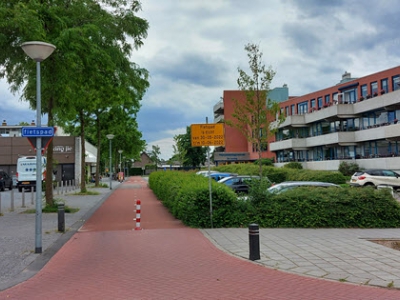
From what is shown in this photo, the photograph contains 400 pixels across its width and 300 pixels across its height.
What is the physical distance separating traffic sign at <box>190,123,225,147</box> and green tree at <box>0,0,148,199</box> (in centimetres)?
446

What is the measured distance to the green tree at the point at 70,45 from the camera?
1277 cm

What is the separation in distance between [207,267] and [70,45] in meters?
9.08

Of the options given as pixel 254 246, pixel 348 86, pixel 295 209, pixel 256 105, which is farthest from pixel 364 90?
pixel 254 246

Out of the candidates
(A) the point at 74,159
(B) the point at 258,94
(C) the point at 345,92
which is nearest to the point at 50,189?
(B) the point at 258,94

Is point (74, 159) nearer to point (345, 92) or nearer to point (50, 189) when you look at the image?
point (50, 189)

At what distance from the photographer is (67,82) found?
45.9 ft

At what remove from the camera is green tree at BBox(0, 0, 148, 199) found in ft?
41.9

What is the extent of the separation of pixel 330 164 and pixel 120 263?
130ft

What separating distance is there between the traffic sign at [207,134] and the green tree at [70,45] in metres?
4.46

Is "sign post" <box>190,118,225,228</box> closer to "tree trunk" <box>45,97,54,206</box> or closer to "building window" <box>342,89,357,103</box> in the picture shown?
"tree trunk" <box>45,97,54,206</box>

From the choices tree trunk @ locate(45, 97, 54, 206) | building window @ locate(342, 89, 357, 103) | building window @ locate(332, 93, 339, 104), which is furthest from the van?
building window @ locate(342, 89, 357, 103)

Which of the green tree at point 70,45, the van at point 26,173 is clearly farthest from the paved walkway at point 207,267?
the van at point 26,173

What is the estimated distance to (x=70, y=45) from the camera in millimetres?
12891

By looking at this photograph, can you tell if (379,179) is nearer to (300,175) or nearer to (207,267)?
(300,175)
